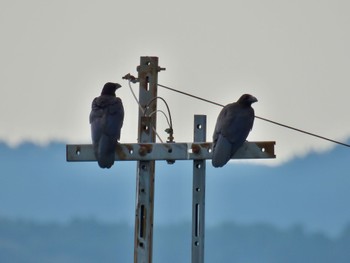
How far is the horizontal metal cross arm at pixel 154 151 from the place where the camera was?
52.9 ft

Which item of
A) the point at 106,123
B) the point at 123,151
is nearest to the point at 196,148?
the point at 123,151

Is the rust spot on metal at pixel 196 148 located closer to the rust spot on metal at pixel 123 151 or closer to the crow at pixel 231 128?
the crow at pixel 231 128

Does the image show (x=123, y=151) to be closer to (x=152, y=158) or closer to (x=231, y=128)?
(x=152, y=158)

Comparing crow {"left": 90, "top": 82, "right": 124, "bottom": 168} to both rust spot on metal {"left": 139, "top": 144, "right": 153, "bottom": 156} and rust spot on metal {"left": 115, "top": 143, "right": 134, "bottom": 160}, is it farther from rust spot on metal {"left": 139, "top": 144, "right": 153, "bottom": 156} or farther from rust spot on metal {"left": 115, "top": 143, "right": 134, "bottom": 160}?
rust spot on metal {"left": 139, "top": 144, "right": 153, "bottom": 156}

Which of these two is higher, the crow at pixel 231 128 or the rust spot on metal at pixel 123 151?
the crow at pixel 231 128

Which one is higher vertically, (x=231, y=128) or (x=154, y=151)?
(x=231, y=128)

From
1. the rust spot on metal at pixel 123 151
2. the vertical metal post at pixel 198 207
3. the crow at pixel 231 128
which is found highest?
the crow at pixel 231 128

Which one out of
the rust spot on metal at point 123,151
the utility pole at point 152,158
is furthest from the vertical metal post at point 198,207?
the rust spot on metal at point 123,151

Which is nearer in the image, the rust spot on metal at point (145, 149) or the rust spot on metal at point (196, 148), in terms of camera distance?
the rust spot on metal at point (145, 149)

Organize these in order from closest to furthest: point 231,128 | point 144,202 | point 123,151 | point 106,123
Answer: point 123,151 < point 144,202 < point 106,123 < point 231,128

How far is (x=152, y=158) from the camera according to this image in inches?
637

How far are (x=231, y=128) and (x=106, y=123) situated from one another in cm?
162

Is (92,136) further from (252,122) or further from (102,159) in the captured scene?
(252,122)

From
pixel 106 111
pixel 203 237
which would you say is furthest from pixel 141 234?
pixel 106 111
